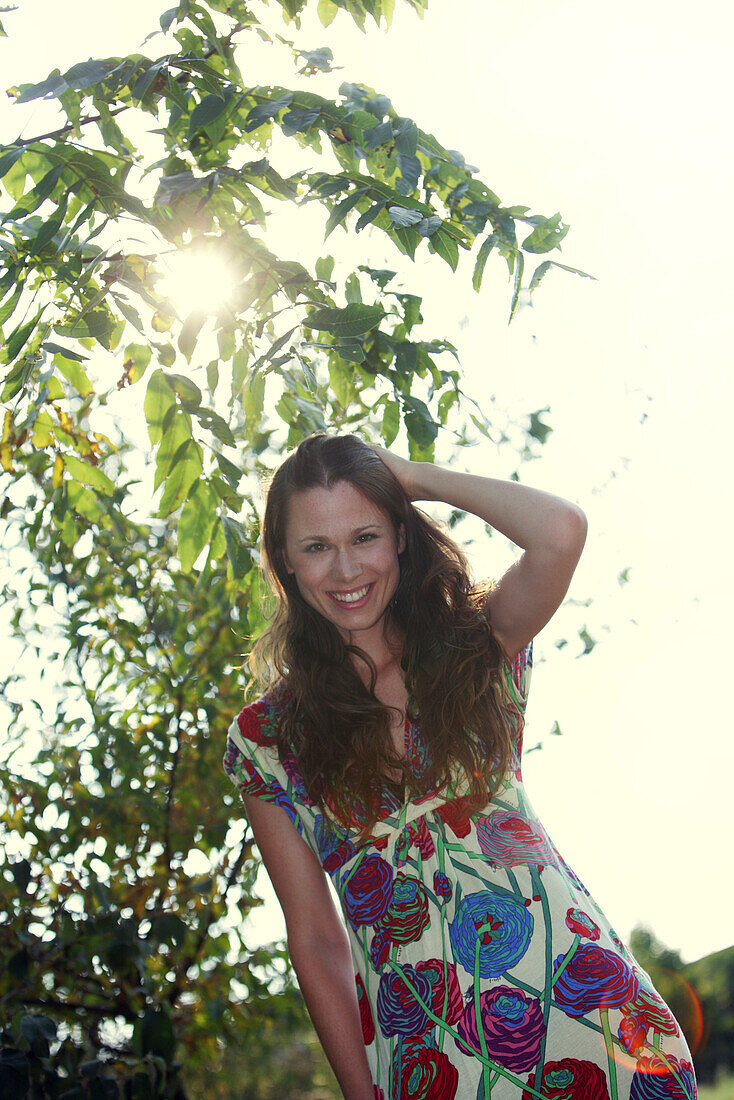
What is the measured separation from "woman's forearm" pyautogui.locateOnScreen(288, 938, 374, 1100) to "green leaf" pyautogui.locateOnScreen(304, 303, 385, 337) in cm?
105

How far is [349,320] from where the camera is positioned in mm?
1347

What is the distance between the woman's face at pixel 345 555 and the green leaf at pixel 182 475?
0.77 feet

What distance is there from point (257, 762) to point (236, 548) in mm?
414

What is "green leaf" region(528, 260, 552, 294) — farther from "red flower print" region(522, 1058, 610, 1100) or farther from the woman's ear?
"red flower print" region(522, 1058, 610, 1100)

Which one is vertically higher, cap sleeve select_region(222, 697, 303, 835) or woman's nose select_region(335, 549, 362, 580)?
woman's nose select_region(335, 549, 362, 580)

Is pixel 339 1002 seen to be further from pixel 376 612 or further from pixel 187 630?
pixel 187 630

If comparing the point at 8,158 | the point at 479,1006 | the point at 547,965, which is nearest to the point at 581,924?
the point at 547,965

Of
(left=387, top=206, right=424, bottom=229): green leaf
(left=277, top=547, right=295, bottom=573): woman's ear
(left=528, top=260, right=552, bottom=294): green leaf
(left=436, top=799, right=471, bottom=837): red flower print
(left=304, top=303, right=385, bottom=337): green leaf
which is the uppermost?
(left=387, top=206, right=424, bottom=229): green leaf

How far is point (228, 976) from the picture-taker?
2.80m

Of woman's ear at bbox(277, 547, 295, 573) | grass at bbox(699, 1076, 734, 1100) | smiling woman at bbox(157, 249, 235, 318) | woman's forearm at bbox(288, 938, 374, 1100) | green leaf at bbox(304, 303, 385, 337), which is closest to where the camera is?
green leaf at bbox(304, 303, 385, 337)

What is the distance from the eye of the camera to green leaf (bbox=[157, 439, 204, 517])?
1.60 metres

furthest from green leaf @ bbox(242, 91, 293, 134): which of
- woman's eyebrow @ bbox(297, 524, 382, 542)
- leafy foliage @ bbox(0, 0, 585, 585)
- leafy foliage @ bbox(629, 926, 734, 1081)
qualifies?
leafy foliage @ bbox(629, 926, 734, 1081)

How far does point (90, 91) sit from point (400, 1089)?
163cm

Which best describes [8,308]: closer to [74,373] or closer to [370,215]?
[74,373]
